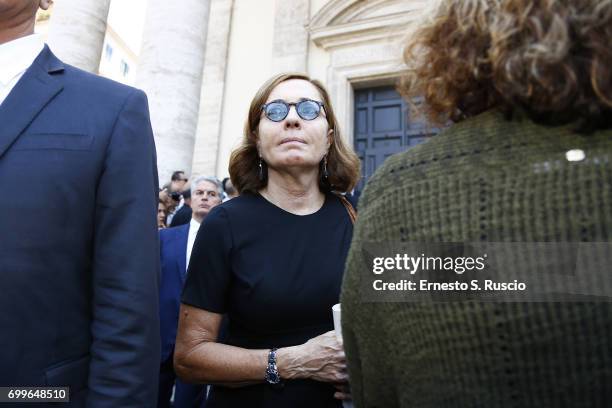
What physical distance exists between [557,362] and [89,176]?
1.26m

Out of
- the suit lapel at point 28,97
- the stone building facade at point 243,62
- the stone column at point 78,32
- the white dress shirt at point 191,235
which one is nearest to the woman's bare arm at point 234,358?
the suit lapel at point 28,97

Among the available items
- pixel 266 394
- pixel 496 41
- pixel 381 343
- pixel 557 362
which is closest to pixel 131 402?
pixel 266 394

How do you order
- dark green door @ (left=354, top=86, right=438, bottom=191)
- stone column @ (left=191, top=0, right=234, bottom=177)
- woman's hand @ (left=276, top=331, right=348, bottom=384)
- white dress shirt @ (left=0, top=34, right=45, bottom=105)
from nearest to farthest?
white dress shirt @ (left=0, top=34, right=45, bottom=105)
woman's hand @ (left=276, top=331, right=348, bottom=384)
dark green door @ (left=354, top=86, right=438, bottom=191)
stone column @ (left=191, top=0, right=234, bottom=177)

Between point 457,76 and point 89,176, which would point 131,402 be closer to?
point 89,176

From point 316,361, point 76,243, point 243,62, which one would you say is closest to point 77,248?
point 76,243

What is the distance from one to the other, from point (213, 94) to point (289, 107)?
9.09 meters

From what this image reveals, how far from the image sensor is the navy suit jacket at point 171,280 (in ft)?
11.5

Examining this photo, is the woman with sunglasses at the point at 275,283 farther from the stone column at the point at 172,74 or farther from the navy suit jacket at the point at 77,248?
the stone column at the point at 172,74

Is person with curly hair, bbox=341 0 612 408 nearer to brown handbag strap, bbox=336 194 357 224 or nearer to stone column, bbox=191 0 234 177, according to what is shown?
brown handbag strap, bbox=336 194 357 224

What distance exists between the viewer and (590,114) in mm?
826

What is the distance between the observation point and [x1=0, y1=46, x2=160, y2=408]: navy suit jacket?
4.37 feet

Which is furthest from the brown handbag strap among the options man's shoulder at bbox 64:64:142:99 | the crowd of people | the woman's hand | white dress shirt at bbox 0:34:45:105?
white dress shirt at bbox 0:34:45:105

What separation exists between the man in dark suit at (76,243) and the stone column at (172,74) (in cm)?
632
